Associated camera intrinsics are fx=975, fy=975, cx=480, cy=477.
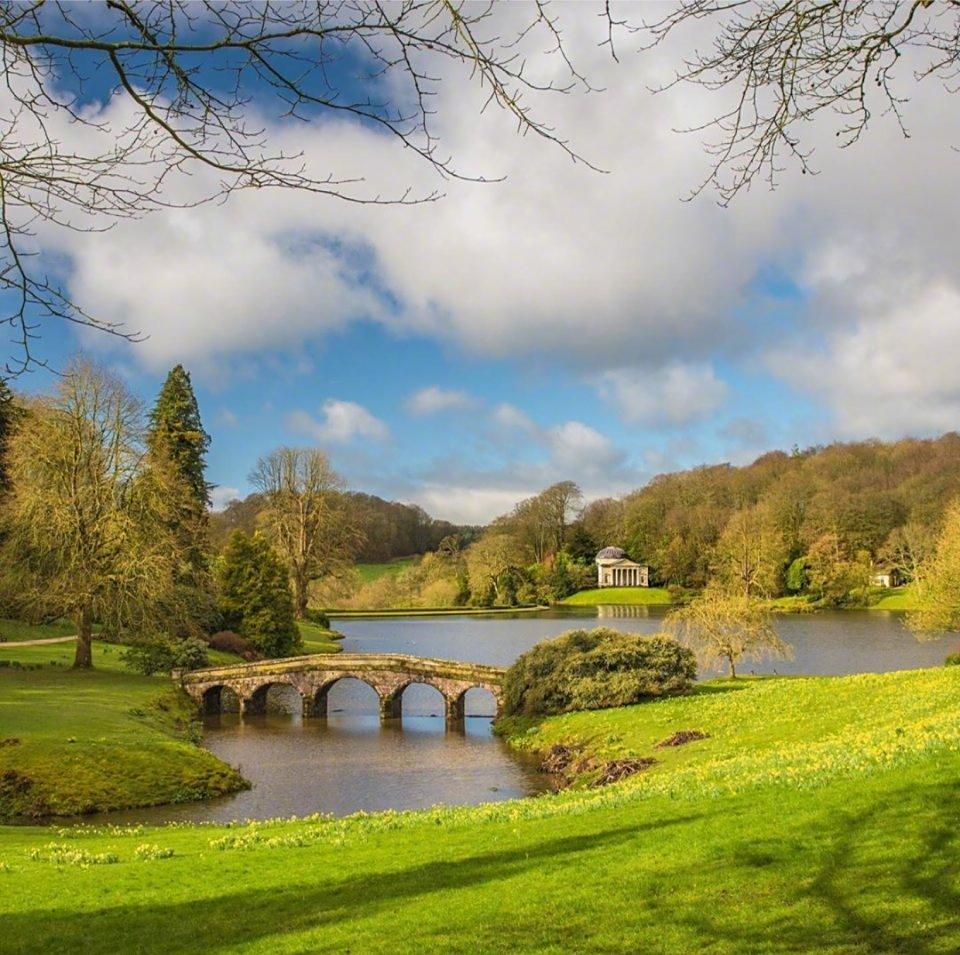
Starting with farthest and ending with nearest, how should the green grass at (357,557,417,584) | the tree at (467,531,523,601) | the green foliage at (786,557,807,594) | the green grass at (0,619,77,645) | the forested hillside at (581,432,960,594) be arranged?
the green grass at (357,557,417,584)
the tree at (467,531,523,601)
the green foliage at (786,557,807,594)
the forested hillside at (581,432,960,594)
the green grass at (0,619,77,645)

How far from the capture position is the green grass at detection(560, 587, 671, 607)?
119m

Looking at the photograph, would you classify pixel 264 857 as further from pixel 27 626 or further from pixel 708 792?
pixel 27 626

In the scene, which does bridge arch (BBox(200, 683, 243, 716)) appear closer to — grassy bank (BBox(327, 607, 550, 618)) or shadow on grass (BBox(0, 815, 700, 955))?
shadow on grass (BBox(0, 815, 700, 955))

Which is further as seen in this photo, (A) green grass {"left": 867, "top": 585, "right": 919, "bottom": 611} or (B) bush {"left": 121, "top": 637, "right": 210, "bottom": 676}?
(A) green grass {"left": 867, "top": 585, "right": 919, "bottom": 611}

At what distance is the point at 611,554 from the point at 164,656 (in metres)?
91.6

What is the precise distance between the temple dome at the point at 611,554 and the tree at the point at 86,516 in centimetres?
8919

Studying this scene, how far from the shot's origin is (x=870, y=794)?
1120 centimetres

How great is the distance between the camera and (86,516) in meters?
43.5

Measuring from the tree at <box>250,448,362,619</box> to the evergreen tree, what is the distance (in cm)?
1486

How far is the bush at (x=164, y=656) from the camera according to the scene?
44.7 m

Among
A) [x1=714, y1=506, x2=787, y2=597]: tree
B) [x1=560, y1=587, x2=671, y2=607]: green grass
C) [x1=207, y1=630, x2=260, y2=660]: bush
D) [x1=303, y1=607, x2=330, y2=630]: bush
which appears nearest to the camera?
[x1=207, y1=630, x2=260, y2=660]: bush

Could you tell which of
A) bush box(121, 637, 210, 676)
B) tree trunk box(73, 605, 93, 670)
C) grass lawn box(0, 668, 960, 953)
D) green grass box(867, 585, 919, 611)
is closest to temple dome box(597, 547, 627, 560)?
green grass box(867, 585, 919, 611)

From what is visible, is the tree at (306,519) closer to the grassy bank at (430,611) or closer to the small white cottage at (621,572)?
the grassy bank at (430,611)

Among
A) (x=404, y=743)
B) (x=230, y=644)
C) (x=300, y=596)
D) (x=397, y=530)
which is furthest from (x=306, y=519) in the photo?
(x=397, y=530)
